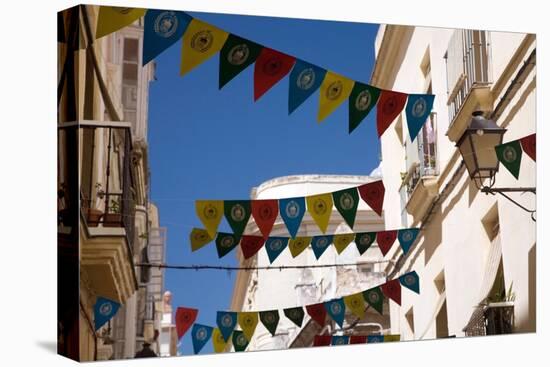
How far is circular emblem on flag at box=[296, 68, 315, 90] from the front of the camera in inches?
340

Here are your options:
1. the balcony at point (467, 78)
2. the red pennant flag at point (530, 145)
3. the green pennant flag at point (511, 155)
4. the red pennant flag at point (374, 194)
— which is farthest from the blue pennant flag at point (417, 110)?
the red pennant flag at point (530, 145)

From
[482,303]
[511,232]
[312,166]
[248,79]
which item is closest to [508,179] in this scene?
[511,232]

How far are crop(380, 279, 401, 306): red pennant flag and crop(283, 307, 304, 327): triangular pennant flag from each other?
805mm

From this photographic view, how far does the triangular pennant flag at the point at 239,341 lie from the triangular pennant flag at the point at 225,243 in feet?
2.18

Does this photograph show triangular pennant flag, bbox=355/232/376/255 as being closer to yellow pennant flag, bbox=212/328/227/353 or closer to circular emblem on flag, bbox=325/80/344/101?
circular emblem on flag, bbox=325/80/344/101

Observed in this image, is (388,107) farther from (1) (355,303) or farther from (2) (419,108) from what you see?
(1) (355,303)

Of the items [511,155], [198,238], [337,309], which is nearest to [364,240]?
[337,309]

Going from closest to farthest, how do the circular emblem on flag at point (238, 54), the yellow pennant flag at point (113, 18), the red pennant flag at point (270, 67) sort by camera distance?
the yellow pennant flag at point (113, 18)
the circular emblem on flag at point (238, 54)
the red pennant flag at point (270, 67)

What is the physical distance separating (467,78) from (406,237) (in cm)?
151

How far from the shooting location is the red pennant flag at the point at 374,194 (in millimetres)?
9570

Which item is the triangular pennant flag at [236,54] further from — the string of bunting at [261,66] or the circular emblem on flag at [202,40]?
the circular emblem on flag at [202,40]

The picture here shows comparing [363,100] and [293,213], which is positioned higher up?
[363,100]

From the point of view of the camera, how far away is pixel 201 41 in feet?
27.2

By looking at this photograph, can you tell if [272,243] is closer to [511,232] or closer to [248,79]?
[248,79]
